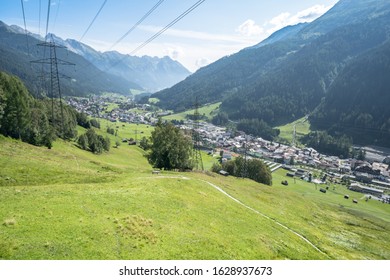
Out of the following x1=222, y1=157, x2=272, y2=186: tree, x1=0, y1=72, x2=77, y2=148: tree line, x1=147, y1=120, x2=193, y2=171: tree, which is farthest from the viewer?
x1=222, y1=157, x2=272, y2=186: tree

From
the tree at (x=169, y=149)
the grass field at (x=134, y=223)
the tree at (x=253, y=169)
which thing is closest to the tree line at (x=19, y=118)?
the grass field at (x=134, y=223)

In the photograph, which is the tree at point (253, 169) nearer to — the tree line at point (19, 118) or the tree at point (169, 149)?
the tree at point (169, 149)

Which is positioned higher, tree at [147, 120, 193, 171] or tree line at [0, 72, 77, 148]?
Result: tree line at [0, 72, 77, 148]

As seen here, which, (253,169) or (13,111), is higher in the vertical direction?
(13,111)

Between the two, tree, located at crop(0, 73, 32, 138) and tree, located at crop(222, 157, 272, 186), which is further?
tree, located at crop(222, 157, 272, 186)

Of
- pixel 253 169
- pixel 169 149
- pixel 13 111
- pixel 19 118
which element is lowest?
pixel 253 169

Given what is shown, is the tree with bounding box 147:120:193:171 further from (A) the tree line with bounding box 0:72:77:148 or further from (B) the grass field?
(A) the tree line with bounding box 0:72:77:148

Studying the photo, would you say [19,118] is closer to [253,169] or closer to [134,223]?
[134,223]

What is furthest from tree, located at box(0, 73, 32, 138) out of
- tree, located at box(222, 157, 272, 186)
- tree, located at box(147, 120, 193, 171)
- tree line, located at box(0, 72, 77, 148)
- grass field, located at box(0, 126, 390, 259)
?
tree, located at box(222, 157, 272, 186)

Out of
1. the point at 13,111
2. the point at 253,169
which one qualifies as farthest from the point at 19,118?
the point at 253,169
